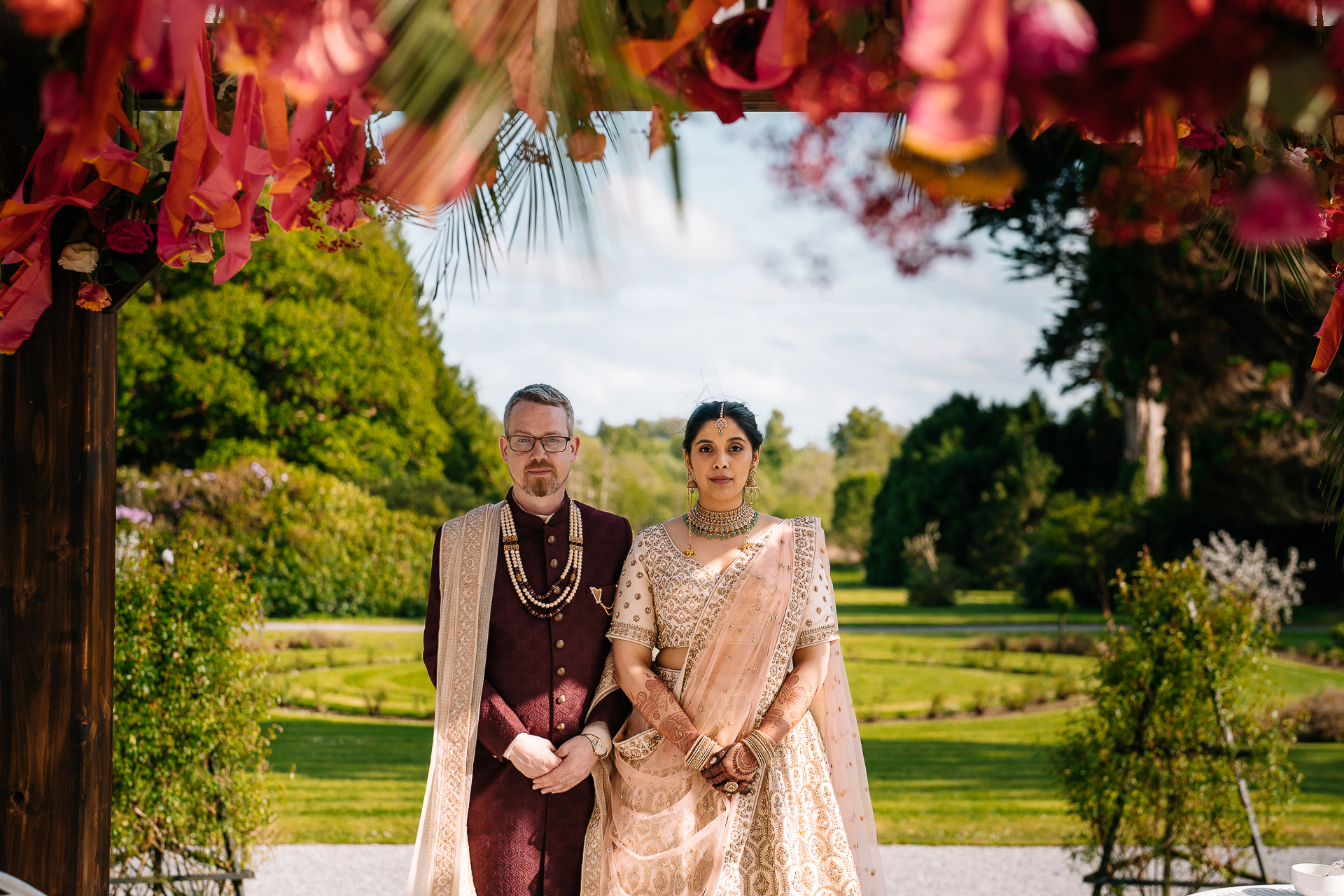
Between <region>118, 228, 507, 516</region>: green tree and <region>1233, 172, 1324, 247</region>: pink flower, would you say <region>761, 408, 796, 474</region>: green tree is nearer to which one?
<region>118, 228, 507, 516</region>: green tree

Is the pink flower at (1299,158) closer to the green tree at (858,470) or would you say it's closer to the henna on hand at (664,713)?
the henna on hand at (664,713)

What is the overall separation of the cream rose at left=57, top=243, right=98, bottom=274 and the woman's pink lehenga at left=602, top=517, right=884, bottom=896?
5.67ft

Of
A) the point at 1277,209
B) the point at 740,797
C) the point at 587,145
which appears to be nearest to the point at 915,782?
the point at 740,797

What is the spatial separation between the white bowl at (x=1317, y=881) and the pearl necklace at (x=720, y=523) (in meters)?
1.67

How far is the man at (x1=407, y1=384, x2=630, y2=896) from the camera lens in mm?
2629

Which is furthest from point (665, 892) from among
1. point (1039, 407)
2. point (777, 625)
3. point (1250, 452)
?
point (1039, 407)

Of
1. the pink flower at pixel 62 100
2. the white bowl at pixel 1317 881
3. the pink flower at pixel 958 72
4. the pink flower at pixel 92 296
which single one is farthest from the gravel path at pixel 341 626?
the pink flower at pixel 958 72

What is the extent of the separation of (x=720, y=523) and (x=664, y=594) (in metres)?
0.26

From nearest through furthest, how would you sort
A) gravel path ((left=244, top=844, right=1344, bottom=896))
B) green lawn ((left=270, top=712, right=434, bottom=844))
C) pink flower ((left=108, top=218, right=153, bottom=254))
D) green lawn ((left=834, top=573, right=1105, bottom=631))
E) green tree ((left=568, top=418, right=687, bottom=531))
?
pink flower ((left=108, top=218, right=153, bottom=254)) → gravel path ((left=244, top=844, right=1344, bottom=896)) → green lawn ((left=270, top=712, right=434, bottom=844)) → green tree ((left=568, top=418, right=687, bottom=531)) → green lawn ((left=834, top=573, right=1105, bottom=631))

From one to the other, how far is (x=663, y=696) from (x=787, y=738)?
0.41m

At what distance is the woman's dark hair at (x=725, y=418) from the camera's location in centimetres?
280

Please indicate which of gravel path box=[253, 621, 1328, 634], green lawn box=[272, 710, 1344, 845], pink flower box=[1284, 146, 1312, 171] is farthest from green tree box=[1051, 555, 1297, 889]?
gravel path box=[253, 621, 1328, 634]

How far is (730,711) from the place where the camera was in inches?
106

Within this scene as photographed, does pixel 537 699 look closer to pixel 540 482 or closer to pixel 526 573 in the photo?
pixel 526 573
